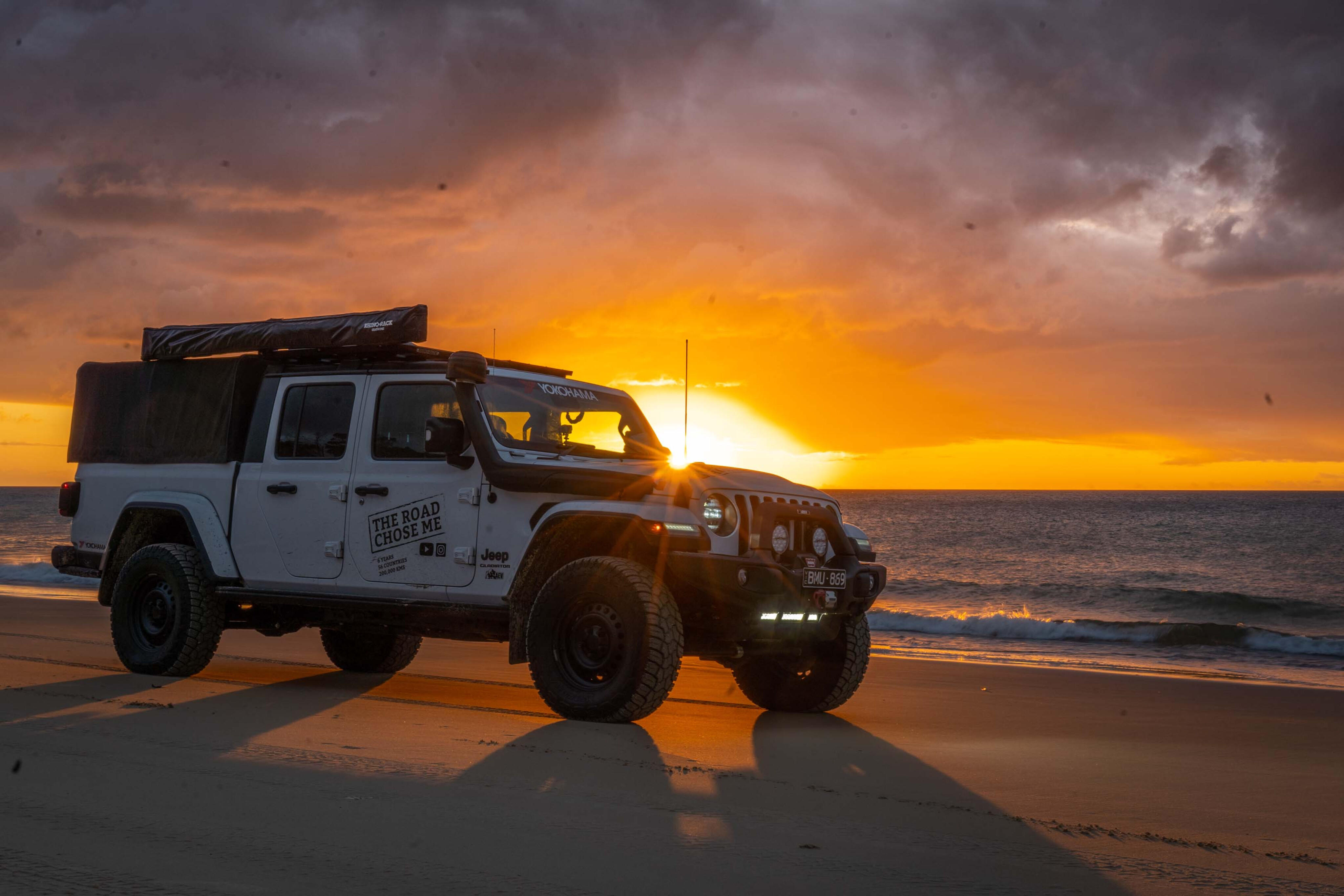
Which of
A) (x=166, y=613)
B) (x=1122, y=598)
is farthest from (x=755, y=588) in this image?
(x=1122, y=598)

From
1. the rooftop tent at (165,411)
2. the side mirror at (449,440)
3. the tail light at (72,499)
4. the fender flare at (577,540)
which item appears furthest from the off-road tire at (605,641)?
the tail light at (72,499)

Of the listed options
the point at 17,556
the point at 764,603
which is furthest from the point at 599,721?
the point at 17,556

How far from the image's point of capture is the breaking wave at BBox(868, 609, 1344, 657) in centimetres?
1759

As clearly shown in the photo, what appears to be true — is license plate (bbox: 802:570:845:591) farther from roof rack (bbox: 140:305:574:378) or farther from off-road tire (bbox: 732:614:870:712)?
roof rack (bbox: 140:305:574:378)

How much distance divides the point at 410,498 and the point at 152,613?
8.47 feet

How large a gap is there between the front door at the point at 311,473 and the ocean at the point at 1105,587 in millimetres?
7312

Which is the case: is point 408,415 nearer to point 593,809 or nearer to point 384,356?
point 384,356

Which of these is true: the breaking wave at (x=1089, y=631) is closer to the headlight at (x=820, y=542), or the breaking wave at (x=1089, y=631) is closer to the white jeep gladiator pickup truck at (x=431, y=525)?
the white jeep gladiator pickup truck at (x=431, y=525)

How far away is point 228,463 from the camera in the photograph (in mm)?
8156

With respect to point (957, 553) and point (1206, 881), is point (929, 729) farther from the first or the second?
point (957, 553)

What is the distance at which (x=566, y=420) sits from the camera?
24.7ft

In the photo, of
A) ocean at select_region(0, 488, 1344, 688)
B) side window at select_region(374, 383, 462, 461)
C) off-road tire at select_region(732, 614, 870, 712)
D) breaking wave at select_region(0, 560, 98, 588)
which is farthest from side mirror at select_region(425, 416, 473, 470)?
breaking wave at select_region(0, 560, 98, 588)

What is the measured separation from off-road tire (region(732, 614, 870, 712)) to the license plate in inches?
20.9

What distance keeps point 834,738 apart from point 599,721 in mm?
1287
